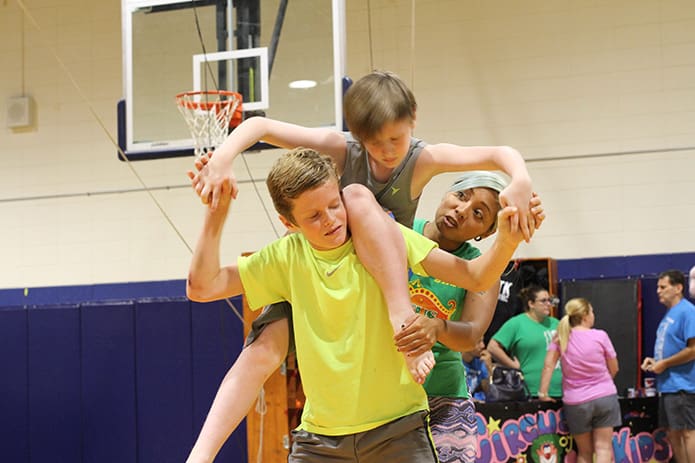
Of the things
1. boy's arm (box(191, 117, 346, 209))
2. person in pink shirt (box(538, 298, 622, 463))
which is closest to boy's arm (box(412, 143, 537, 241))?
boy's arm (box(191, 117, 346, 209))

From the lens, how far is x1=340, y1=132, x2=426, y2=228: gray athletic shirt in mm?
2719

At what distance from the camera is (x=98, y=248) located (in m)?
8.95

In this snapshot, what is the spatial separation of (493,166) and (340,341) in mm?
663

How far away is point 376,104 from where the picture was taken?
8.20 ft

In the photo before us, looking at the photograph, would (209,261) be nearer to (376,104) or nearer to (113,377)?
(376,104)

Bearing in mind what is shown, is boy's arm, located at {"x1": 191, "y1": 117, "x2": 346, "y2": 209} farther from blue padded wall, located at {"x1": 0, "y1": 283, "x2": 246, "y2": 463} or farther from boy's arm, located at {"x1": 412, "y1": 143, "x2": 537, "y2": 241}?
blue padded wall, located at {"x1": 0, "y1": 283, "x2": 246, "y2": 463}

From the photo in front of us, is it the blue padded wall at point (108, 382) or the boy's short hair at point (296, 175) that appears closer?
the boy's short hair at point (296, 175)

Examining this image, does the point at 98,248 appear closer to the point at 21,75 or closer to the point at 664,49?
the point at 21,75

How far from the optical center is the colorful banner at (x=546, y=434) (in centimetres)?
670

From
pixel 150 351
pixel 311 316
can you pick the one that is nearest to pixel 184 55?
pixel 150 351

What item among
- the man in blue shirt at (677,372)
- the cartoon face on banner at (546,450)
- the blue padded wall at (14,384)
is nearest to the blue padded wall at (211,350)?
the blue padded wall at (14,384)

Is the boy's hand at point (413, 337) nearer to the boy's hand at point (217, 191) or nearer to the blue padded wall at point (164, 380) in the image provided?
the boy's hand at point (217, 191)

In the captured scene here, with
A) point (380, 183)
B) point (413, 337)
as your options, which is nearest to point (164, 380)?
point (380, 183)

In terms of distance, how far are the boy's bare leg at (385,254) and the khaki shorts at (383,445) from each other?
132mm
